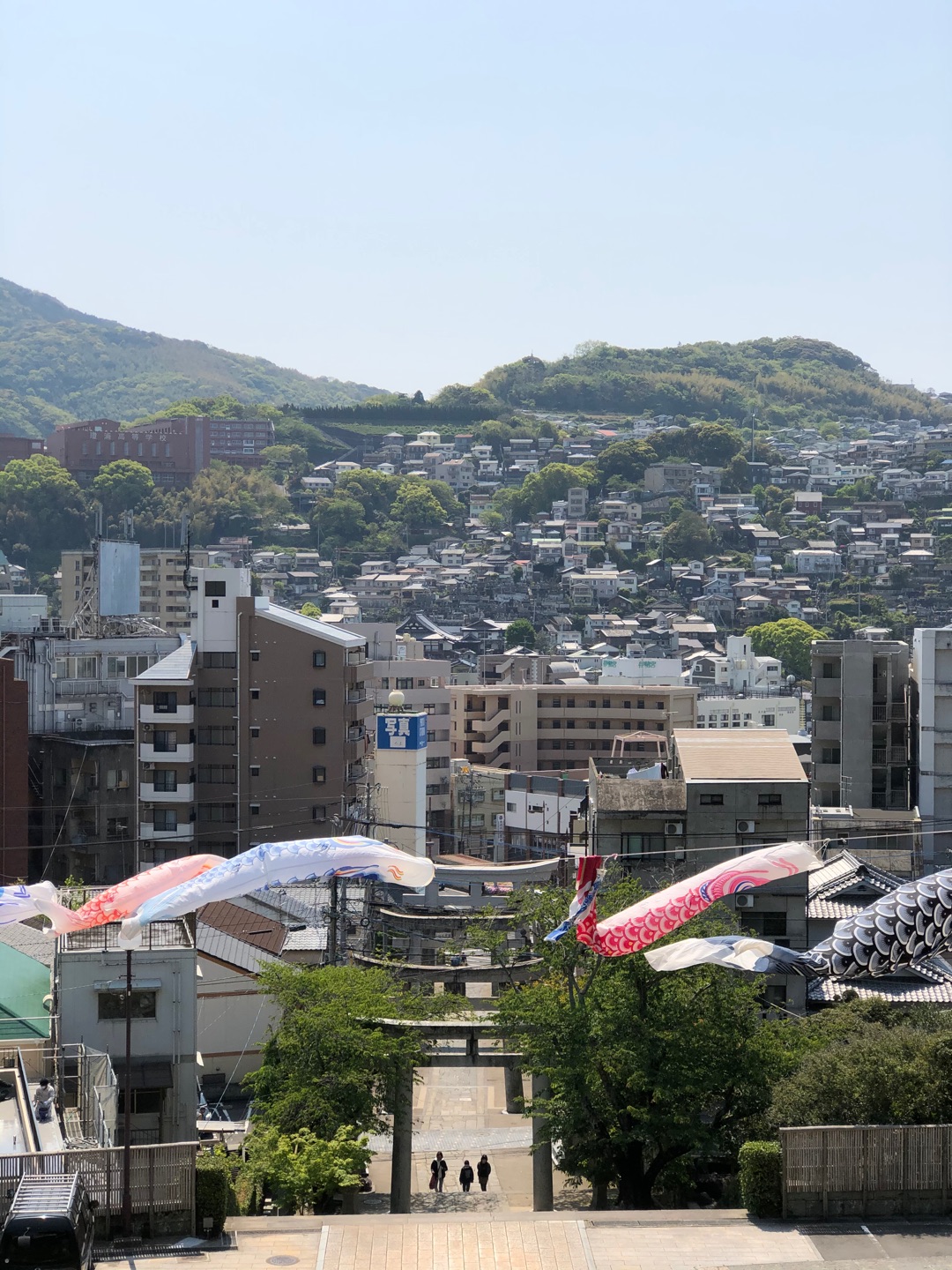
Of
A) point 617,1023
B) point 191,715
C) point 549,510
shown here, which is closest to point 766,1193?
point 617,1023

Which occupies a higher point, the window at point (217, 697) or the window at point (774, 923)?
the window at point (217, 697)

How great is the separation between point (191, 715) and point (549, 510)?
427ft

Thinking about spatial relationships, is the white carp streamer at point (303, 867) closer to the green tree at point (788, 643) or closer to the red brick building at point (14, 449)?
the green tree at point (788, 643)

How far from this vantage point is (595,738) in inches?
2862

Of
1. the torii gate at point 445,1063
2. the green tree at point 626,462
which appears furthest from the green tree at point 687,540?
the torii gate at point 445,1063

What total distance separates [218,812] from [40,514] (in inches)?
4447

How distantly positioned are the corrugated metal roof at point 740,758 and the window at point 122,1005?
12.6 meters

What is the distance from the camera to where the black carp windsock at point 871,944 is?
1931 cm

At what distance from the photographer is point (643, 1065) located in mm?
20125

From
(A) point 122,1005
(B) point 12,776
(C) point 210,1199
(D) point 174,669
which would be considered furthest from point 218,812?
(C) point 210,1199

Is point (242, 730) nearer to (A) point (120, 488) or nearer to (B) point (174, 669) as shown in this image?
(B) point (174, 669)

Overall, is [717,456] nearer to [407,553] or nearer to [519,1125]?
[407,553]

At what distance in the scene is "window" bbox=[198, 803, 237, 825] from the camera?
4338 centimetres

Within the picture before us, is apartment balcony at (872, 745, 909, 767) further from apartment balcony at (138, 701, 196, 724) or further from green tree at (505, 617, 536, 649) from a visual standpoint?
green tree at (505, 617, 536, 649)
